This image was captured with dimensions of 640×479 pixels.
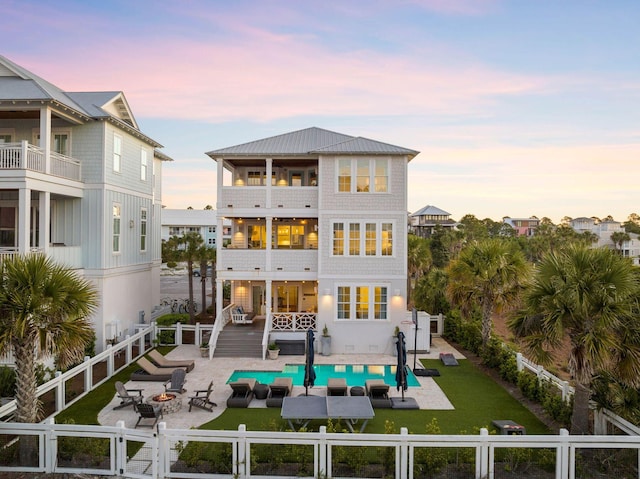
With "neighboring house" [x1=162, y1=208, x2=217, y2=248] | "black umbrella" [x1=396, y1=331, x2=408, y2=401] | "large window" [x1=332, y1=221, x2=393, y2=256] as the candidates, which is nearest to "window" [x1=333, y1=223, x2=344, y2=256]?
"large window" [x1=332, y1=221, x2=393, y2=256]

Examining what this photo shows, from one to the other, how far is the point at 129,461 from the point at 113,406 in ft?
14.7

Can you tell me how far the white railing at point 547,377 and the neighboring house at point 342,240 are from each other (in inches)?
245

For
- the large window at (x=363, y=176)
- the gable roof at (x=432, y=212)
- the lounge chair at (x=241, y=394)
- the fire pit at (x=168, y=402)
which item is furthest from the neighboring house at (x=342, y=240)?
the gable roof at (x=432, y=212)

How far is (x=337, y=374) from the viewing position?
1672cm

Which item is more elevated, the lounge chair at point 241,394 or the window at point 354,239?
the window at point 354,239

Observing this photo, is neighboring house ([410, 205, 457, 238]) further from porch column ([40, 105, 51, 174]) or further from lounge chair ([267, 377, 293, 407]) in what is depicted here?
porch column ([40, 105, 51, 174])

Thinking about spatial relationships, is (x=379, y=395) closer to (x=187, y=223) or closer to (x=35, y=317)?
(x=35, y=317)

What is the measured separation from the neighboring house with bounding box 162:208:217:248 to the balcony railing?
63.2 m

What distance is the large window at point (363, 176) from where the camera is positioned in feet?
65.4

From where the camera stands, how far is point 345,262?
65.6ft

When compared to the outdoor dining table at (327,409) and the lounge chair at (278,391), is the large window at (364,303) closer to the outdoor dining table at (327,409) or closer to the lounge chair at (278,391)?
the lounge chair at (278,391)

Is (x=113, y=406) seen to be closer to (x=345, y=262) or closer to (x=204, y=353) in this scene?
(x=204, y=353)

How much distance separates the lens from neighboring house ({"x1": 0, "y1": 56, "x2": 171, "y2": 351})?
52.7 ft

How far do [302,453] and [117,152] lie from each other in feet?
57.4
